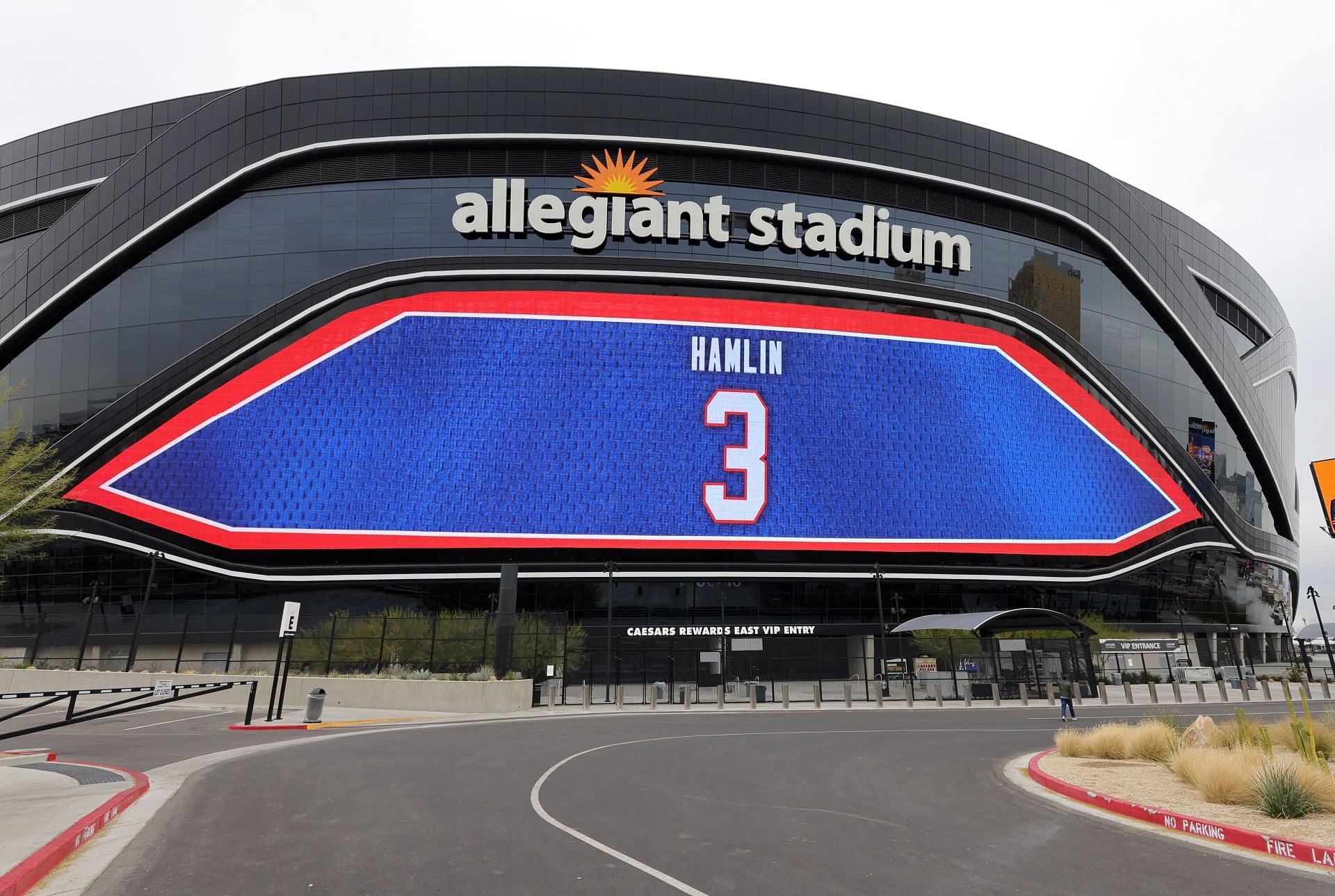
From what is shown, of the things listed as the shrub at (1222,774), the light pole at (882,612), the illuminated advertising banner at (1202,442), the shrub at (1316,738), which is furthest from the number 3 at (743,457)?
the shrub at (1222,774)

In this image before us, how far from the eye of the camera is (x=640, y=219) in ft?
181

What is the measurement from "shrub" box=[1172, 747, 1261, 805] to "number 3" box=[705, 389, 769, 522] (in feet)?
125

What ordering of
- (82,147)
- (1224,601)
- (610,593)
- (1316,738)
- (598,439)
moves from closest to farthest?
(1316,738) < (610,593) < (598,439) < (82,147) < (1224,601)

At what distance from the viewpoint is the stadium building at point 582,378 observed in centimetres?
5119

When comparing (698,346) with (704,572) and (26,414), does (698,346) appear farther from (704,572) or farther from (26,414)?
(26,414)

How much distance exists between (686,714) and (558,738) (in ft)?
36.9

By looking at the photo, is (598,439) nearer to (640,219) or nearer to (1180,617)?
(640,219)

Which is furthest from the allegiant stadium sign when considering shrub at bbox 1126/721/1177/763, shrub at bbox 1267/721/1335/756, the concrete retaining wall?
shrub at bbox 1267/721/1335/756

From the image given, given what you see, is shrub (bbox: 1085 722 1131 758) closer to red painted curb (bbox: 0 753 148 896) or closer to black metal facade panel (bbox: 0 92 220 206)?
red painted curb (bbox: 0 753 148 896)

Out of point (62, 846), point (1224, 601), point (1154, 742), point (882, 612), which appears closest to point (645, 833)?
point (62, 846)

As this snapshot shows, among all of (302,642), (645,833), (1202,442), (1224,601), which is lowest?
(645,833)

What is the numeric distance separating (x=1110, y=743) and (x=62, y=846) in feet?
56.2

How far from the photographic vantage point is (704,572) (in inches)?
2066

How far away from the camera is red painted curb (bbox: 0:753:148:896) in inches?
340
